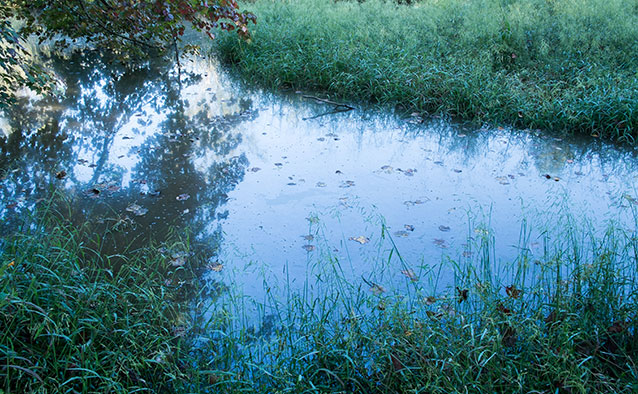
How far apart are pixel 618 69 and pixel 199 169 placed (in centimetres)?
678

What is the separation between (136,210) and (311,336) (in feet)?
8.09

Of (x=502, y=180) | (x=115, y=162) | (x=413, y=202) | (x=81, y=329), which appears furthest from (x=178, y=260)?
(x=502, y=180)

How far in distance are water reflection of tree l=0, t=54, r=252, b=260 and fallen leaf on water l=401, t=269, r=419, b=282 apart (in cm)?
162

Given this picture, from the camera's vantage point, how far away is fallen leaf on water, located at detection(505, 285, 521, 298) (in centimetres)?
338

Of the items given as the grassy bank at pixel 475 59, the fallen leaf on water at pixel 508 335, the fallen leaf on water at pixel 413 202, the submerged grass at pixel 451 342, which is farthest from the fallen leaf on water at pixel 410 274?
the grassy bank at pixel 475 59

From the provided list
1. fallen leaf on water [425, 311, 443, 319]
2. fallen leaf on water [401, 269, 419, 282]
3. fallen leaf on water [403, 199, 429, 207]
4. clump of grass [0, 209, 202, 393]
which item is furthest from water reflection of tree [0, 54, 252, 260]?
fallen leaf on water [425, 311, 443, 319]

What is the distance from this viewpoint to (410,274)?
3.89 metres

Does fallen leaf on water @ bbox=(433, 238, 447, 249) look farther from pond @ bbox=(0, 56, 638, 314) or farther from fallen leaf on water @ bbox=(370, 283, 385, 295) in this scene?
fallen leaf on water @ bbox=(370, 283, 385, 295)

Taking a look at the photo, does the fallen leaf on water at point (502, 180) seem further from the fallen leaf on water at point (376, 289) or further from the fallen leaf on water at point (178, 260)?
the fallen leaf on water at point (178, 260)

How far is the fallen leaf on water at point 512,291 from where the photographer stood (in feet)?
11.1

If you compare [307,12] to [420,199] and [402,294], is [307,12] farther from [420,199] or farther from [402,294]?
[402,294]

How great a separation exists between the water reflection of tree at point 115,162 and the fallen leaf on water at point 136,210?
0.04 meters

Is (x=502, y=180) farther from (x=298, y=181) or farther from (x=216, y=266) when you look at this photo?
(x=216, y=266)

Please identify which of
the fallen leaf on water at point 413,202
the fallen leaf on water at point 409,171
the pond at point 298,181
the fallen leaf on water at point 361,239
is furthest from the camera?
the fallen leaf on water at point 409,171
